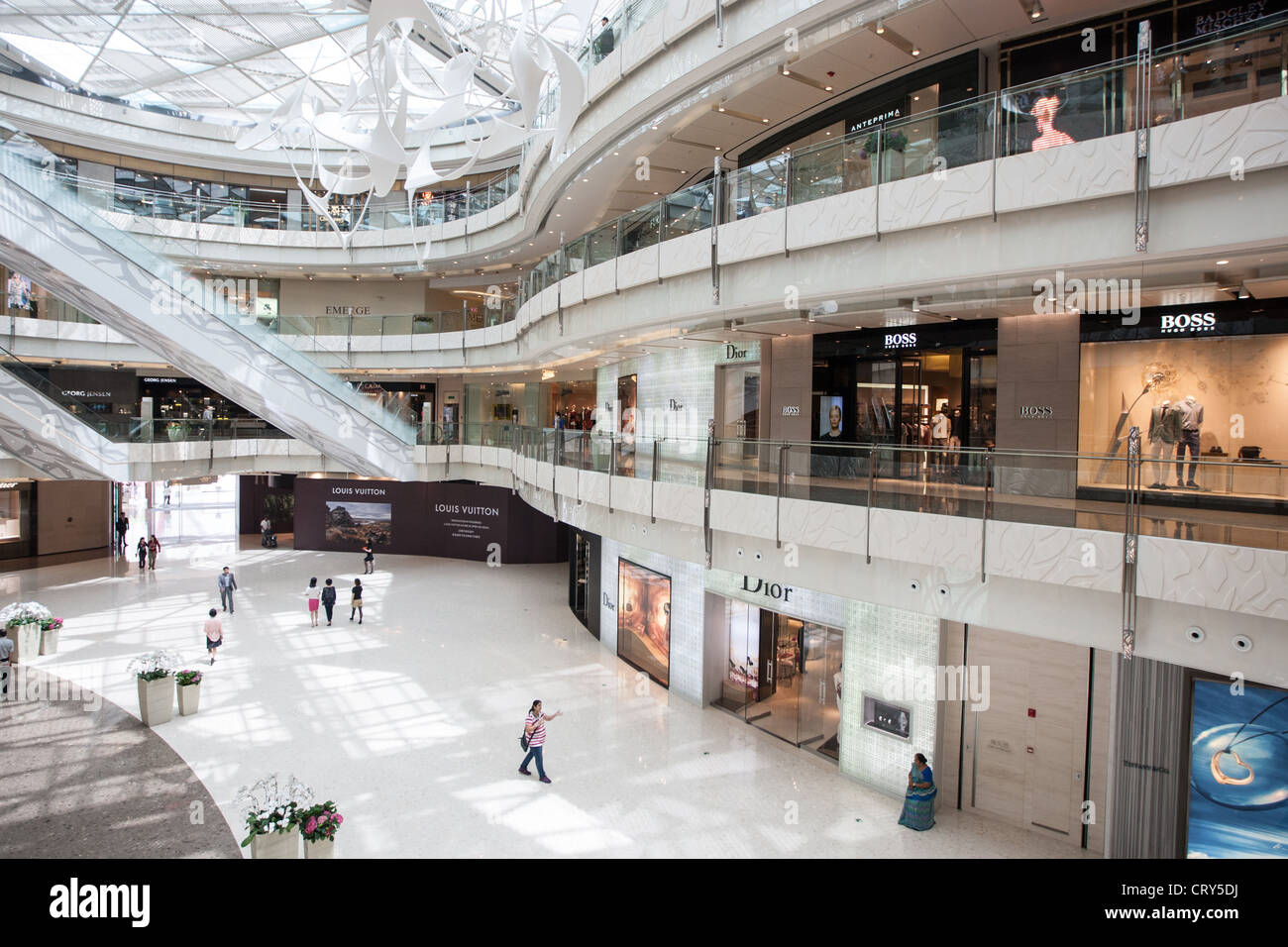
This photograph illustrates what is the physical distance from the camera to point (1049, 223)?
7.51m

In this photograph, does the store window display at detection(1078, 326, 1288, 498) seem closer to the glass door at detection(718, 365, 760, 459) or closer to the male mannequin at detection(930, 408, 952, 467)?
the male mannequin at detection(930, 408, 952, 467)

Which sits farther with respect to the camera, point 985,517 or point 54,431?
point 54,431

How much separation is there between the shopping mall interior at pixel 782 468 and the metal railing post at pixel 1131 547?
4 cm

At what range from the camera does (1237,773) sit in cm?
805

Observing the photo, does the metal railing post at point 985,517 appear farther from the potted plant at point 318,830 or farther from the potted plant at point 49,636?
the potted plant at point 49,636

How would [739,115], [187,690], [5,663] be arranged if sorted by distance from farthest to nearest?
1. [5,663]
2. [739,115]
3. [187,690]

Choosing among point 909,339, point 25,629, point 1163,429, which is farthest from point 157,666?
point 1163,429

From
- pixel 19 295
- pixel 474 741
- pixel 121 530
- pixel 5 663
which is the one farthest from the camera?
pixel 121 530

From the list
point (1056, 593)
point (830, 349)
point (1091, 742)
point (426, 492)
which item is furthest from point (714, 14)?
point (426, 492)

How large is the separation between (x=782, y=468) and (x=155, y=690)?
11.7 metres

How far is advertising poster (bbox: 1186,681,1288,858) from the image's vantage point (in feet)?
25.5

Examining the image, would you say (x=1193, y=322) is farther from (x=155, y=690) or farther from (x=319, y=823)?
(x=155, y=690)

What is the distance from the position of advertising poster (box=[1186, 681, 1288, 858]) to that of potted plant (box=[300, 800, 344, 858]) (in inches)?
394
